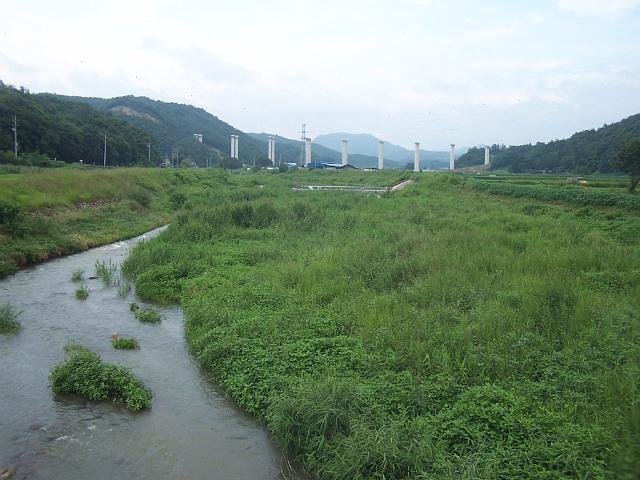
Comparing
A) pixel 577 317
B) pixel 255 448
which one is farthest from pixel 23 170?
pixel 577 317

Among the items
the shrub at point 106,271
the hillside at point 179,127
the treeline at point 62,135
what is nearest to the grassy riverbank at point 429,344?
the shrub at point 106,271

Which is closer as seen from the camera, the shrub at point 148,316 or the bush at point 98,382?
the bush at point 98,382

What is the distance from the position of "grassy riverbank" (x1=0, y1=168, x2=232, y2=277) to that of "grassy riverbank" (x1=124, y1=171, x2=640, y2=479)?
4.46 meters

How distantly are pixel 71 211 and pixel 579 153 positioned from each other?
53.1 m

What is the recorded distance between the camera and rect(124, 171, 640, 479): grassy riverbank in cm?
527

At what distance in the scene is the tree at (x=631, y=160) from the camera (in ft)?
90.0

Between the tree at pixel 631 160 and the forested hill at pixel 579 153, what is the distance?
4593mm

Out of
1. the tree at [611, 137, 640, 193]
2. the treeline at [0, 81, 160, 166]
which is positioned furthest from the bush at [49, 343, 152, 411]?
the treeline at [0, 81, 160, 166]

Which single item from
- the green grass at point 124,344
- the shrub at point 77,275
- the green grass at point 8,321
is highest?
the shrub at point 77,275

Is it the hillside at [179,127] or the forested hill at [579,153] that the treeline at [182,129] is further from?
the forested hill at [579,153]

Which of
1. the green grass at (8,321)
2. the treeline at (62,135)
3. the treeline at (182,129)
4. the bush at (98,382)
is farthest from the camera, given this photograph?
the treeline at (182,129)

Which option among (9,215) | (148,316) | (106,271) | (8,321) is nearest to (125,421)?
(148,316)

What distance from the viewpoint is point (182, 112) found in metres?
134

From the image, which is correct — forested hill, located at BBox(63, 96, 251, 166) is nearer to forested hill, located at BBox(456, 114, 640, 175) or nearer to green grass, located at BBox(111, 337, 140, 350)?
forested hill, located at BBox(456, 114, 640, 175)
